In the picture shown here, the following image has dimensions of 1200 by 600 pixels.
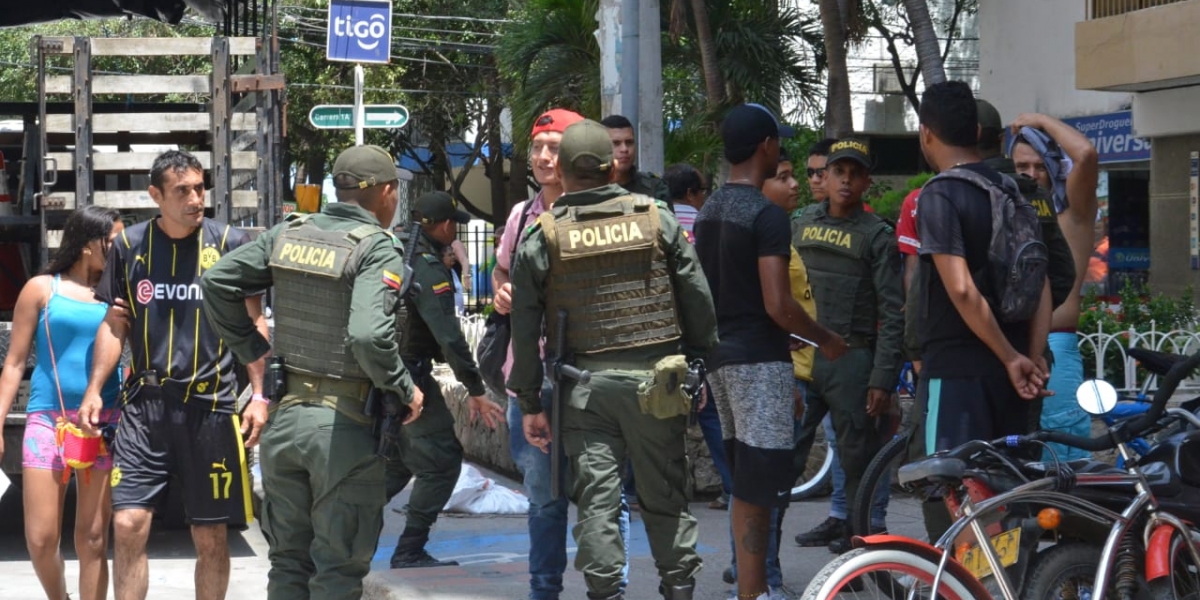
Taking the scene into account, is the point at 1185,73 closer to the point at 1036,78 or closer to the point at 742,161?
the point at 1036,78

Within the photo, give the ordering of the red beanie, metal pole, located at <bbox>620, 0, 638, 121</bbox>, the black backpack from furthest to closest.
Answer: metal pole, located at <bbox>620, 0, 638, 121</bbox> < the red beanie < the black backpack

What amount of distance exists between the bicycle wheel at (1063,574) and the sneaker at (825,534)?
2.94 m

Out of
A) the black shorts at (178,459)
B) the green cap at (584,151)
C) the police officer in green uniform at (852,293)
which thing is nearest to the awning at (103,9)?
the police officer in green uniform at (852,293)

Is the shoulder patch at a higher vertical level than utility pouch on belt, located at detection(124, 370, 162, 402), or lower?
higher

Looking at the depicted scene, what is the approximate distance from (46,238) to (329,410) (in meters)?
4.30

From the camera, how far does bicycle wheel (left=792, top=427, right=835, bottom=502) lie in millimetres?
8383

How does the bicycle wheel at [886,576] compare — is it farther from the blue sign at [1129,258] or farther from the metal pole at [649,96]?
the blue sign at [1129,258]

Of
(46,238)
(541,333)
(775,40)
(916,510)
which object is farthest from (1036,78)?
(541,333)

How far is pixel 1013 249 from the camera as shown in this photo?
15.0 feet

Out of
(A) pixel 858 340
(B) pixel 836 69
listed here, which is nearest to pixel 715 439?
(A) pixel 858 340

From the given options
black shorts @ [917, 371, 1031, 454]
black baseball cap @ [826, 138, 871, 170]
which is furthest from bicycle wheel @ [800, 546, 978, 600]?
black baseball cap @ [826, 138, 871, 170]

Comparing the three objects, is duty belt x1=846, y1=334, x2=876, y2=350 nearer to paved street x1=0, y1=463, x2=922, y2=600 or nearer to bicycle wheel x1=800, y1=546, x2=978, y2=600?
paved street x1=0, y1=463, x2=922, y2=600

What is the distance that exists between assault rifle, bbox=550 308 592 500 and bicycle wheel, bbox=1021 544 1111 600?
59.8 inches

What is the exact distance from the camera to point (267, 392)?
5.46 meters
